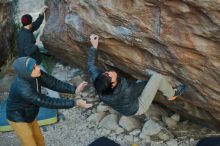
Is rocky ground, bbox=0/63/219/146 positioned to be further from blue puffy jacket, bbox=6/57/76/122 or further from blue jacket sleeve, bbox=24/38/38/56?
blue puffy jacket, bbox=6/57/76/122

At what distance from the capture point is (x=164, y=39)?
19.6 ft

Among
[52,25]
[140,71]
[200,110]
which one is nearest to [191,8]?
[140,71]

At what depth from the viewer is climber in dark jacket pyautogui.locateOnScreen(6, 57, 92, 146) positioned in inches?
227

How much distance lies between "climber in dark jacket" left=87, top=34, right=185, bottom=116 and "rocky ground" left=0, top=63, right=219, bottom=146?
1.12 meters

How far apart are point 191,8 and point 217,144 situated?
214 centimetres

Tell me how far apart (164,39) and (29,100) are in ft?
6.53

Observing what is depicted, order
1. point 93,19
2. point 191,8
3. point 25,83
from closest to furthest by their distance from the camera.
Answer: point 191,8 → point 25,83 → point 93,19

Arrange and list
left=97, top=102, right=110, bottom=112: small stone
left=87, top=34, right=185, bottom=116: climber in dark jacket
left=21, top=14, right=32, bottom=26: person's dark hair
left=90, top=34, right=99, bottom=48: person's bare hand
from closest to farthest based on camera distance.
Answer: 1. left=87, top=34, right=185, bottom=116: climber in dark jacket
2. left=90, top=34, right=99, bottom=48: person's bare hand
3. left=21, top=14, right=32, bottom=26: person's dark hair
4. left=97, top=102, right=110, bottom=112: small stone

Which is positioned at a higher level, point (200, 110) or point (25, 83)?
point (25, 83)

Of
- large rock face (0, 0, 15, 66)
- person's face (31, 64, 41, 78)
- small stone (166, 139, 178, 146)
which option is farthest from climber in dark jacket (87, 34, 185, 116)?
large rock face (0, 0, 15, 66)

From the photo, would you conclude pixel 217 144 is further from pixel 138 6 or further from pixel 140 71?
pixel 138 6

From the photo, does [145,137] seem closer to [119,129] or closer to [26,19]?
[119,129]

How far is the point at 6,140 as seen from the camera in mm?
7699

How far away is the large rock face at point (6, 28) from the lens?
967 centimetres
